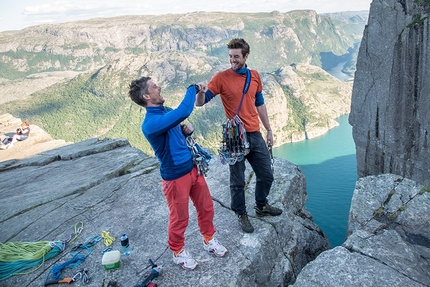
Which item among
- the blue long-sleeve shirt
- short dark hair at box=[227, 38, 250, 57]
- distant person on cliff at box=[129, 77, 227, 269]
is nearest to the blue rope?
distant person on cliff at box=[129, 77, 227, 269]

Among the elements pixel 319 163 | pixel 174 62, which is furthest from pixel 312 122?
pixel 174 62

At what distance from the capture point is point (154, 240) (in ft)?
16.2

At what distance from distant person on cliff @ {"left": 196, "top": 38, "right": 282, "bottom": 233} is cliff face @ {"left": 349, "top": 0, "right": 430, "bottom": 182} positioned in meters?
15.4

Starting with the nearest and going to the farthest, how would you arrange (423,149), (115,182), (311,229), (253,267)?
(253,267) → (311,229) → (115,182) → (423,149)

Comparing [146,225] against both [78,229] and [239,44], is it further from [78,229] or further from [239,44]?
[239,44]

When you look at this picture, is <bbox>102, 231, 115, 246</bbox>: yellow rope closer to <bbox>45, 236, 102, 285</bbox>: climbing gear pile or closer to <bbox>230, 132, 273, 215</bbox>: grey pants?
<bbox>45, 236, 102, 285</bbox>: climbing gear pile

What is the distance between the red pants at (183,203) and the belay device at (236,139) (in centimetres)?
63

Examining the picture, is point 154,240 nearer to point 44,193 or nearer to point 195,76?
point 44,193

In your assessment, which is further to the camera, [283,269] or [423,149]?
[423,149]

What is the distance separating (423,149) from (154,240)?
17.2 metres

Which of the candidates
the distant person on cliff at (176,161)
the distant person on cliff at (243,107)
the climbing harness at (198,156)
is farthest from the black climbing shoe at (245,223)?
the climbing harness at (198,156)

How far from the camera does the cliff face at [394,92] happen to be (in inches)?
649

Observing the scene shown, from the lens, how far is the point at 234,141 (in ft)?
14.3

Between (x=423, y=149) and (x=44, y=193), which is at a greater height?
(x=44, y=193)
